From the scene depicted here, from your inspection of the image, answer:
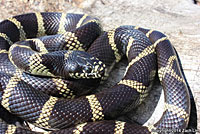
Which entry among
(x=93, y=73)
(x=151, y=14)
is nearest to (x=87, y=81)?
(x=93, y=73)

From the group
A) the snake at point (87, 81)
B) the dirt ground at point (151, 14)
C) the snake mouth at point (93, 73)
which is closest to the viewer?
the snake at point (87, 81)

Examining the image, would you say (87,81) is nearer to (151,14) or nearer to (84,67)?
(84,67)

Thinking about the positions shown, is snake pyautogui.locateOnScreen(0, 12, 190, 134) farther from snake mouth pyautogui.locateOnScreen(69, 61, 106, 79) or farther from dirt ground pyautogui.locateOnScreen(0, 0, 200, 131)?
dirt ground pyautogui.locateOnScreen(0, 0, 200, 131)

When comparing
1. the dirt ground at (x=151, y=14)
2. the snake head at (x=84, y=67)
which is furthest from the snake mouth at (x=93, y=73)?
the dirt ground at (x=151, y=14)

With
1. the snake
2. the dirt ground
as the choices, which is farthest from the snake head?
the dirt ground

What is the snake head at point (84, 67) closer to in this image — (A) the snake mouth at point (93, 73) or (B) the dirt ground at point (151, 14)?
(A) the snake mouth at point (93, 73)
